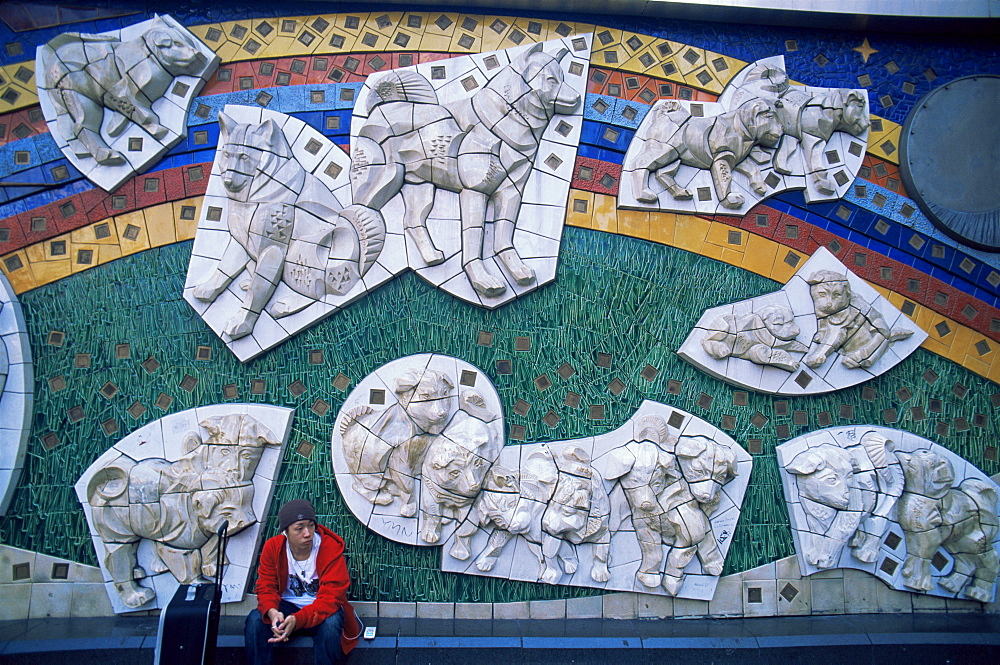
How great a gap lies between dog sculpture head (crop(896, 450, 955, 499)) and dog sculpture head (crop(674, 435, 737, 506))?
1061 millimetres

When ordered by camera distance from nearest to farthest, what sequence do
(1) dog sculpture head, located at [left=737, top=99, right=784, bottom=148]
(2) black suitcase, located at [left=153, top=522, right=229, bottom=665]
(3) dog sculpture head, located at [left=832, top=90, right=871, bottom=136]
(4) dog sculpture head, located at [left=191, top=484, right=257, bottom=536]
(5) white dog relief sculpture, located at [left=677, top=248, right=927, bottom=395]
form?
(2) black suitcase, located at [left=153, top=522, right=229, bottom=665], (4) dog sculpture head, located at [left=191, top=484, right=257, bottom=536], (5) white dog relief sculpture, located at [left=677, top=248, right=927, bottom=395], (1) dog sculpture head, located at [left=737, top=99, right=784, bottom=148], (3) dog sculpture head, located at [left=832, top=90, right=871, bottom=136]

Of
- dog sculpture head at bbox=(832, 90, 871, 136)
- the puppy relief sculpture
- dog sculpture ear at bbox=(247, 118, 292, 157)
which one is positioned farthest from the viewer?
dog sculpture head at bbox=(832, 90, 871, 136)

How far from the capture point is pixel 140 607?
11.0ft

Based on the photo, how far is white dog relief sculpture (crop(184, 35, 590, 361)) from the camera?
3.49 meters

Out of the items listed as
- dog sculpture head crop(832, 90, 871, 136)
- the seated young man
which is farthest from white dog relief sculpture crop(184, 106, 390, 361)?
dog sculpture head crop(832, 90, 871, 136)

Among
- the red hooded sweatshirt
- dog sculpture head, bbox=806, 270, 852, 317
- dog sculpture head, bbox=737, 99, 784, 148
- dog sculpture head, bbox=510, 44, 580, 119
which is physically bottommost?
the red hooded sweatshirt

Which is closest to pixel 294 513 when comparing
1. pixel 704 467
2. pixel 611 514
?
pixel 611 514

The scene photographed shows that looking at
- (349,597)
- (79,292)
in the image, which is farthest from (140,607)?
(79,292)

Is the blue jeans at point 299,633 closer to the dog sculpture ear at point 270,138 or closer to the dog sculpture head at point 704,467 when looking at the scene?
the dog sculpture head at point 704,467

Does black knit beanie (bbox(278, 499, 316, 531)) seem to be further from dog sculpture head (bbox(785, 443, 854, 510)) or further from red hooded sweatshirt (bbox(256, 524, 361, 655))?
dog sculpture head (bbox(785, 443, 854, 510))

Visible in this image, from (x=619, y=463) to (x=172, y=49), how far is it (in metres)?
3.35

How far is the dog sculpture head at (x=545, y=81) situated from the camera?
3.66 m

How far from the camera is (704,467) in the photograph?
3521 mm

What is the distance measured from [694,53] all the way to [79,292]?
378 centimetres
